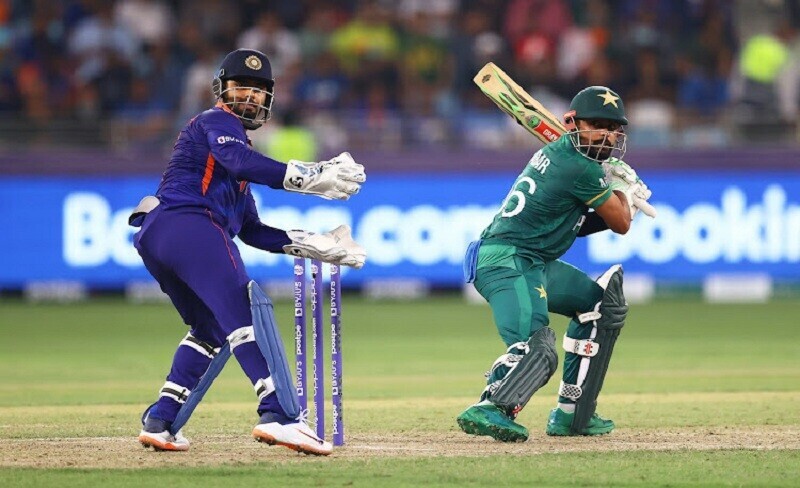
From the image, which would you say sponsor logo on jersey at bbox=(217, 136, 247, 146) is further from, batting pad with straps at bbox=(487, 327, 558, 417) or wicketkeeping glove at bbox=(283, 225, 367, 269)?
batting pad with straps at bbox=(487, 327, 558, 417)

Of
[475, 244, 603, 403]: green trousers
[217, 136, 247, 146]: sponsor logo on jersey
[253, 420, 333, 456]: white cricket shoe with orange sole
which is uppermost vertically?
[217, 136, 247, 146]: sponsor logo on jersey

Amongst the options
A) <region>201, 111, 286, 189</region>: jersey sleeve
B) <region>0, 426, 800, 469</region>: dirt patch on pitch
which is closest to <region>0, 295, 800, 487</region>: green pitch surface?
<region>0, 426, 800, 469</region>: dirt patch on pitch

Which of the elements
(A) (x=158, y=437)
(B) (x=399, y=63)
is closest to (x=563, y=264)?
(A) (x=158, y=437)

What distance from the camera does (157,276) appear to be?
7.36 m

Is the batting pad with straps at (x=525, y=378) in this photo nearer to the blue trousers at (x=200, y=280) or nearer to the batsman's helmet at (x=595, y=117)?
the batsman's helmet at (x=595, y=117)

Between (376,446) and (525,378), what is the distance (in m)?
0.82

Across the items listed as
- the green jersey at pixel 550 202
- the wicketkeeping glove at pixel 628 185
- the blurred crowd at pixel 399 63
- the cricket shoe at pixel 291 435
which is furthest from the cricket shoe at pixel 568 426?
the blurred crowd at pixel 399 63

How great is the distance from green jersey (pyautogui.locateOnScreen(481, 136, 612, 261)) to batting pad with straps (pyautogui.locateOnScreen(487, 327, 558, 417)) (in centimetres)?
59

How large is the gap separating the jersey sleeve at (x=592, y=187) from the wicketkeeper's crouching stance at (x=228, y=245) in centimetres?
121

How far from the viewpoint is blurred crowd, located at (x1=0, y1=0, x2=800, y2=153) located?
59.0 ft

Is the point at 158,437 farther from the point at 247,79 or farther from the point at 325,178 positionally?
the point at 247,79

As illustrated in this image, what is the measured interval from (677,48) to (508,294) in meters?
12.4

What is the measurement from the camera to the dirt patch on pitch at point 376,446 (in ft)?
23.1

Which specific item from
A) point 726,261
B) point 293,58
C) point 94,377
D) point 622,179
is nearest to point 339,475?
point 622,179
